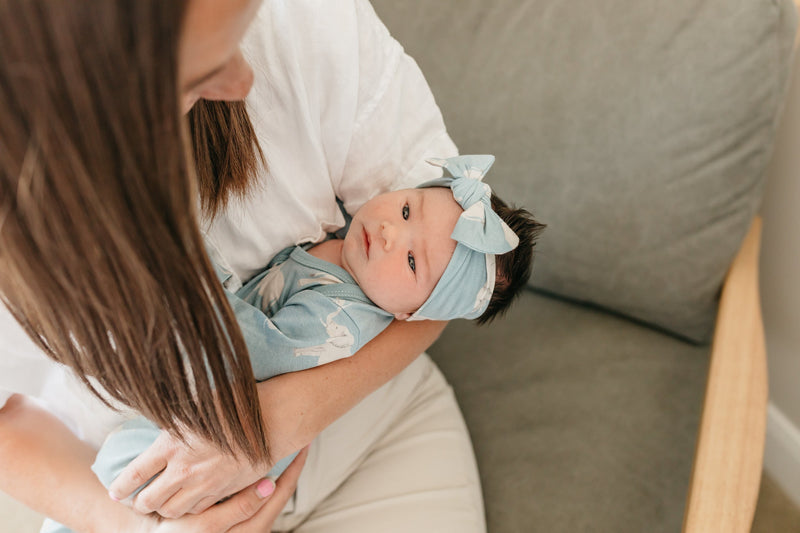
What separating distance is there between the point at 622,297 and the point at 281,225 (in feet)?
2.24

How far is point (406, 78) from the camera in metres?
0.81

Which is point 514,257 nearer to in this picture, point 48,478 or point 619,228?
point 619,228

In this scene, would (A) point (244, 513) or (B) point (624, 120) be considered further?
(B) point (624, 120)

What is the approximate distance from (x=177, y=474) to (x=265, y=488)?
119mm

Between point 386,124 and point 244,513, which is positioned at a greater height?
point 386,124

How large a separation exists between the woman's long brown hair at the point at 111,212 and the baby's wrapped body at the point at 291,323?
4.9 inches

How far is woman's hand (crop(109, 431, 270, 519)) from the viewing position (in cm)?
68

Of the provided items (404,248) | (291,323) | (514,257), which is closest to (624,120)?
(514,257)

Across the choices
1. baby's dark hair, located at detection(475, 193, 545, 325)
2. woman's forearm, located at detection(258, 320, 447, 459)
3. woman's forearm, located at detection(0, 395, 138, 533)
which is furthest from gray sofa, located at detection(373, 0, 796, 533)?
woman's forearm, located at detection(0, 395, 138, 533)

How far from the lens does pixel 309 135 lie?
2.44ft

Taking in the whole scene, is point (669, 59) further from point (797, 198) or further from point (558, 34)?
point (797, 198)

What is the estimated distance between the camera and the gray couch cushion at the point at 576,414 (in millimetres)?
958

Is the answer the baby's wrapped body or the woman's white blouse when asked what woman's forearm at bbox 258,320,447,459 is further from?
the woman's white blouse

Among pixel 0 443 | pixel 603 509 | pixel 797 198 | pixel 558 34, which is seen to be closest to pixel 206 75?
pixel 0 443
